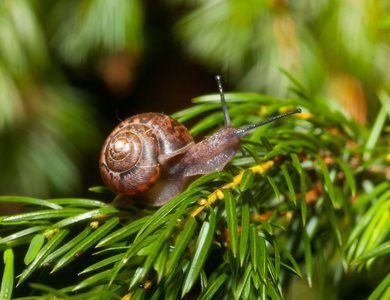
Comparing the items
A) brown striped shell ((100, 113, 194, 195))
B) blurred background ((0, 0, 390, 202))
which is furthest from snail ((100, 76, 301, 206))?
blurred background ((0, 0, 390, 202))

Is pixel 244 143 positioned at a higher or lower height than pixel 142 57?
lower

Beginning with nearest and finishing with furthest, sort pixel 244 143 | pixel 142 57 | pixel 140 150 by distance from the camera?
pixel 244 143
pixel 140 150
pixel 142 57

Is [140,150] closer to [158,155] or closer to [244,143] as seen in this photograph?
[158,155]

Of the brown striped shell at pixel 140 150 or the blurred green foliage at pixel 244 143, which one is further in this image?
the brown striped shell at pixel 140 150

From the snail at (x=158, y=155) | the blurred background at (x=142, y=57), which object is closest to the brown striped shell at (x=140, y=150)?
the snail at (x=158, y=155)

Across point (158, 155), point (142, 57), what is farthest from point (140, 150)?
point (142, 57)

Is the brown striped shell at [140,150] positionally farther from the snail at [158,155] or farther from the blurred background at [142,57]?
the blurred background at [142,57]

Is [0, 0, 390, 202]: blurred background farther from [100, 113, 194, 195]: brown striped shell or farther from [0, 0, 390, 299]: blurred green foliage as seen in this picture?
[100, 113, 194, 195]: brown striped shell
